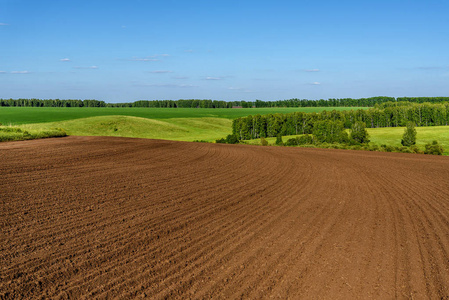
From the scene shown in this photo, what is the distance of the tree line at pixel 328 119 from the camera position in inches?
3467

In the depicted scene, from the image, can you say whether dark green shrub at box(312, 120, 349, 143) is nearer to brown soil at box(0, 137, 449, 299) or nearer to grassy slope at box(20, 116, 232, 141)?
grassy slope at box(20, 116, 232, 141)

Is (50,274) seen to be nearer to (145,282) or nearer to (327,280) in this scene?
(145,282)

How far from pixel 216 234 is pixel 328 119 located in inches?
3259

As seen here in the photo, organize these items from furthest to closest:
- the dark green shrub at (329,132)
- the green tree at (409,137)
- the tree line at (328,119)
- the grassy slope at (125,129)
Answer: the tree line at (328,119) < the grassy slope at (125,129) < the dark green shrub at (329,132) < the green tree at (409,137)

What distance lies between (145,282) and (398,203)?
31.4 ft

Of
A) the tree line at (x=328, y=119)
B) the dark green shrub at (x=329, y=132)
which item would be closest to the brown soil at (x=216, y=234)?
the dark green shrub at (x=329, y=132)

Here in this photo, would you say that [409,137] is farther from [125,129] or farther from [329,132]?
[125,129]

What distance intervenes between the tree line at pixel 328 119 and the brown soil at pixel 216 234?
223 ft

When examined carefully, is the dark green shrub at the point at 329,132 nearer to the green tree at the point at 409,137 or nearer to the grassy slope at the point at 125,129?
the green tree at the point at 409,137

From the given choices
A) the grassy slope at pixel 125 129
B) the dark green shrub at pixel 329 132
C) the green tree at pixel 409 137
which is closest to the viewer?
the green tree at pixel 409 137

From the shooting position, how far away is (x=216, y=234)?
8281 mm

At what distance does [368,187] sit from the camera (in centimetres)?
1423

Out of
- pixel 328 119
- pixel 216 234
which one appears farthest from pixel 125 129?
pixel 216 234

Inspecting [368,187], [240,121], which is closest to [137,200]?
[368,187]
